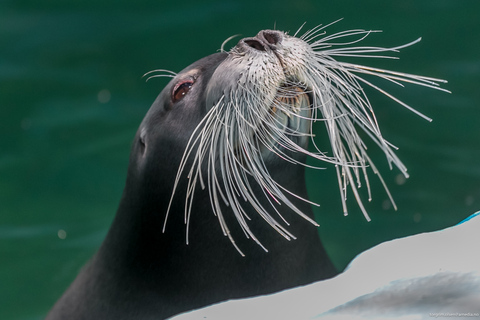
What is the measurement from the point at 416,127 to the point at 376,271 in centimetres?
356

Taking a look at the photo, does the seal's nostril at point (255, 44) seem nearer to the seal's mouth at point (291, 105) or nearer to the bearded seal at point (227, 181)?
the bearded seal at point (227, 181)

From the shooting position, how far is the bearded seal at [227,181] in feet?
8.62

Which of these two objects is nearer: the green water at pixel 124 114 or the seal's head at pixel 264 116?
the seal's head at pixel 264 116

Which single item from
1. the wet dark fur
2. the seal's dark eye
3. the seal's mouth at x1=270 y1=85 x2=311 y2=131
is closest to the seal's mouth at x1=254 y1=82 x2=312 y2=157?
the seal's mouth at x1=270 y1=85 x2=311 y2=131

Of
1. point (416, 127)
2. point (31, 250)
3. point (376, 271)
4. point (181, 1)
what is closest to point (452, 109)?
point (416, 127)

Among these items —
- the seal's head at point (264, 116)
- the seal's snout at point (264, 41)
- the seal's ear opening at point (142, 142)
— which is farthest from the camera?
the seal's ear opening at point (142, 142)

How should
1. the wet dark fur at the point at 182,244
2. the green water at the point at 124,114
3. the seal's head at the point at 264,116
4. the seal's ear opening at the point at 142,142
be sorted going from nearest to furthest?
the seal's head at the point at 264,116, the wet dark fur at the point at 182,244, the seal's ear opening at the point at 142,142, the green water at the point at 124,114

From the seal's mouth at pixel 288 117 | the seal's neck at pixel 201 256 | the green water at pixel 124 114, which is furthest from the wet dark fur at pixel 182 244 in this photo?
the green water at pixel 124 114

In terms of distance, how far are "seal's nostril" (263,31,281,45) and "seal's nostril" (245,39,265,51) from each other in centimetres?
6

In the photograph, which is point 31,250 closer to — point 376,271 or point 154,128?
point 154,128

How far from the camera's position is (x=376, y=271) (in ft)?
5.73

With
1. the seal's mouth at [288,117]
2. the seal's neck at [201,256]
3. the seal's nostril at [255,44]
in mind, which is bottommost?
the seal's neck at [201,256]

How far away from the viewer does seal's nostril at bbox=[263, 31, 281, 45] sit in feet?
9.01

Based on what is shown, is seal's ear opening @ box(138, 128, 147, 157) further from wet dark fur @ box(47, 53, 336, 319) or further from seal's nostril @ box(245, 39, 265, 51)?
seal's nostril @ box(245, 39, 265, 51)
